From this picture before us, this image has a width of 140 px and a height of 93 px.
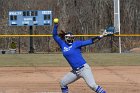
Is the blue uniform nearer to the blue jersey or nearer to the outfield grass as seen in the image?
the blue jersey

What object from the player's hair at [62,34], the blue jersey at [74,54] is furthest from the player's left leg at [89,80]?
the player's hair at [62,34]

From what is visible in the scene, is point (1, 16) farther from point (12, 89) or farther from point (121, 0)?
point (12, 89)

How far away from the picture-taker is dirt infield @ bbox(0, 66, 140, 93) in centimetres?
1377

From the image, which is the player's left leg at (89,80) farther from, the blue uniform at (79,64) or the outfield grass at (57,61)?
the outfield grass at (57,61)

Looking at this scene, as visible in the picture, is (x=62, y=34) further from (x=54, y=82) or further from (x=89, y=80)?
(x=54, y=82)

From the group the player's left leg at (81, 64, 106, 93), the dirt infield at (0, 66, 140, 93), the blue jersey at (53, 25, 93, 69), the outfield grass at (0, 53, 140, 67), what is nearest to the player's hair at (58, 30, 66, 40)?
→ the blue jersey at (53, 25, 93, 69)

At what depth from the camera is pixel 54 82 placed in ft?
53.0

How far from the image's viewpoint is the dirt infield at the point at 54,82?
542 inches

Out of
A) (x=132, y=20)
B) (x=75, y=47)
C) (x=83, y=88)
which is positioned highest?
(x=132, y=20)

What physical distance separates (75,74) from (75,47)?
2.19ft

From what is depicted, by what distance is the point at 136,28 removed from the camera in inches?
1998

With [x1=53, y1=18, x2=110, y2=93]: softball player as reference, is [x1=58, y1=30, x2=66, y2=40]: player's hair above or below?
above

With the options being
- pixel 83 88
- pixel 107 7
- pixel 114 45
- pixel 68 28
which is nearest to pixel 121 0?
pixel 107 7

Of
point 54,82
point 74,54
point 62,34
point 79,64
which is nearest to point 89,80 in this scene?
point 79,64
